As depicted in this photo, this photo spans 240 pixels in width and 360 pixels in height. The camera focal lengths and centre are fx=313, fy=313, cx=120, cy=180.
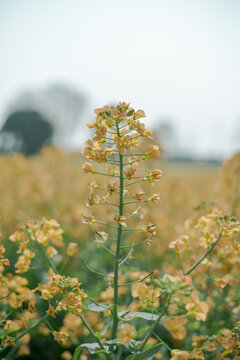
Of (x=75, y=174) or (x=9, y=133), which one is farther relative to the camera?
(x=9, y=133)

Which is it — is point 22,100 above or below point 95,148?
above

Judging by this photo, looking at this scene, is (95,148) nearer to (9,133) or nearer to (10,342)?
(10,342)

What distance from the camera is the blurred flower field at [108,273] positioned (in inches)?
39.7

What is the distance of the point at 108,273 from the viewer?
7.04ft

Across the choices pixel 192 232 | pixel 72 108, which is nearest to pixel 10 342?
pixel 192 232

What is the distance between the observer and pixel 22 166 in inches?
164

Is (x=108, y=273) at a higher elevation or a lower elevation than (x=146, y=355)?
lower

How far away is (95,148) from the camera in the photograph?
1.03 m

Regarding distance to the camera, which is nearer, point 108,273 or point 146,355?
point 146,355

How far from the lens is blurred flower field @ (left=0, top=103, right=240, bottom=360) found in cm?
101

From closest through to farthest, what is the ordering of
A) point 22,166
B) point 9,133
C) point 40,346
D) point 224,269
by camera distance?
1. point 224,269
2. point 40,346
3. point 22,166
4. point 9,133

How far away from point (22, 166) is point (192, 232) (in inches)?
128

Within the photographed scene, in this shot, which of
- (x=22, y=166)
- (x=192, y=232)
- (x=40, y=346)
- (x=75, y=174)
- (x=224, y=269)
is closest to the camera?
(x=192, y=232)

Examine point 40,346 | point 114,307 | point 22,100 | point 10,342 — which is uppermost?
point 22,100
